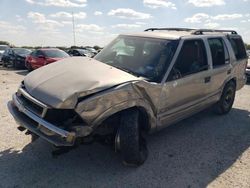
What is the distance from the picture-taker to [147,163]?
427 centimetres

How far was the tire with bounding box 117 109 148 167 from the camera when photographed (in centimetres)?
384

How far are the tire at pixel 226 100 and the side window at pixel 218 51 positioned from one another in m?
0.70

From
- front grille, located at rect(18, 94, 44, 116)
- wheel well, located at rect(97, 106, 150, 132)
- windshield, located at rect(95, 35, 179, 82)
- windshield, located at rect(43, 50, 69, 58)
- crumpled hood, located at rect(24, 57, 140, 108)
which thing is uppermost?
windshield, located at rect(95, 35, 179, 82)

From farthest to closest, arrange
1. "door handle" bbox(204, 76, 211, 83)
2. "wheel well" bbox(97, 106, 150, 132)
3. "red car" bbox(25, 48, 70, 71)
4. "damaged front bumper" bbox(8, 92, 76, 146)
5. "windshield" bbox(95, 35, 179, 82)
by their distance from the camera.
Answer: "red car" bbox(25, 48, 70, 71) → "door handle" bbox(204, 76, 211, 83) → "windshield" bbox(95, 35, 179, 82) → "wheel well" bbox(97, 106, 150, 132) → "damaged front bumper" bbox(8, 92, 76, 146)

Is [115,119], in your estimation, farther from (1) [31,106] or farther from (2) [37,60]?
(2) [37,60]

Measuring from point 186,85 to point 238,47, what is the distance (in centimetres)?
301

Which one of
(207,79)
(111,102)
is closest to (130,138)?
(111,102)

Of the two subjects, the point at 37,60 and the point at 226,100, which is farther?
the point at 37,60

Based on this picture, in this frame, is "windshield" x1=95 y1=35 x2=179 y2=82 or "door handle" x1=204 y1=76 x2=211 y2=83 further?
"door handle" x1=204 y1=76 x2=211 y2=83

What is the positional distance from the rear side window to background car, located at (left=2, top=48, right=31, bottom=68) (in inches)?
614

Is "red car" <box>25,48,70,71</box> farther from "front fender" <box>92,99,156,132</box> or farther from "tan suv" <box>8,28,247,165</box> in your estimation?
"front fender" <box>92,99,156,132</box>

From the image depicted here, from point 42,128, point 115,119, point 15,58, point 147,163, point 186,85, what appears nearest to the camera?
point 42,128

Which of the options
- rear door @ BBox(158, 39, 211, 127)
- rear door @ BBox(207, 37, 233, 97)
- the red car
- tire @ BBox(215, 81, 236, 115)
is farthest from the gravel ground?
the red car

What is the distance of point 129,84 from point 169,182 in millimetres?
1361
